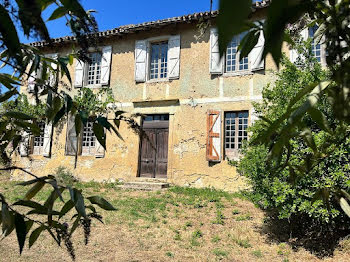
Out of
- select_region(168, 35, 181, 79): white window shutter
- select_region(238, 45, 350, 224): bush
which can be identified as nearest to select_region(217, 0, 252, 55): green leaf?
select_region(238, 45, 350, 224): bush

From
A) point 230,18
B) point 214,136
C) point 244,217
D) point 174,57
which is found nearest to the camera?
point 230,18

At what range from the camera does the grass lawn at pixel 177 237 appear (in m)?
4.79

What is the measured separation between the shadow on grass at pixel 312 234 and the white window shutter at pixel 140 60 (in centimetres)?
708

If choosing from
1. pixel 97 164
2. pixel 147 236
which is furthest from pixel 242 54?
pixel 97 164

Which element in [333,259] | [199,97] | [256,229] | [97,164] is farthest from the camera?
[97,164]

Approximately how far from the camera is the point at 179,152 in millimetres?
10211

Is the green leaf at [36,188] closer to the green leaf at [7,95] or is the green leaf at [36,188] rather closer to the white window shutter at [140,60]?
the green leaf at [7,95]

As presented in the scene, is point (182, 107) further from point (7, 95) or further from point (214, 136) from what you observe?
point (7, 95)

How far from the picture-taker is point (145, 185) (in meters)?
9.73

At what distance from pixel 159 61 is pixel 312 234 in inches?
316

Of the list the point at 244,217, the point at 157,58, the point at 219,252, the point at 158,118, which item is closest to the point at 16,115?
the point at 219,252

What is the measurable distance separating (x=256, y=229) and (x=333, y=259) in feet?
5.37

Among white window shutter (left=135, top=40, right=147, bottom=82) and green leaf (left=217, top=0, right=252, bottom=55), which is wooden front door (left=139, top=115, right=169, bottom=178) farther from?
green leaf (left=217, top=0, right=252, bottom=55)

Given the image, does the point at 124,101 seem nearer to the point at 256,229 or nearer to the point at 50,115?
the point at 256,229
